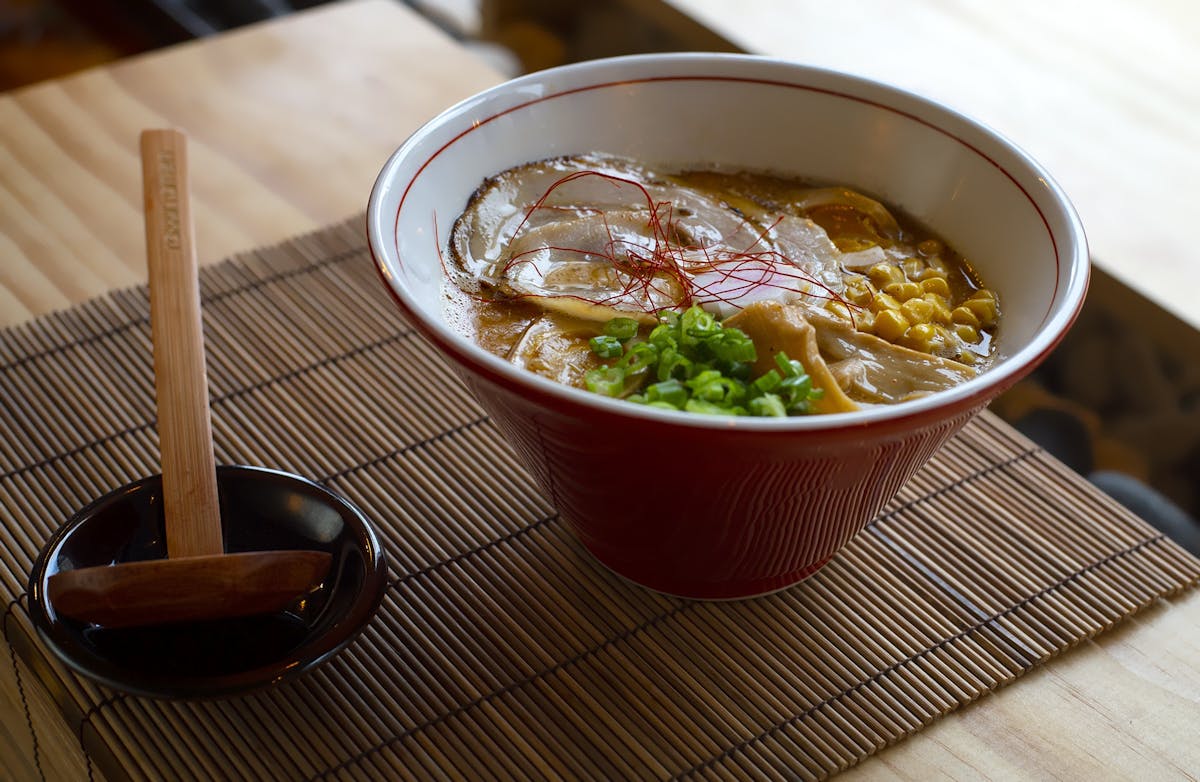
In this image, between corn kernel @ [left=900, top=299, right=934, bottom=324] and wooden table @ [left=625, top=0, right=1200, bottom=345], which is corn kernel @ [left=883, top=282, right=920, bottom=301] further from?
wooden table @ [left=625, top=0, right=1200, bottom=345]

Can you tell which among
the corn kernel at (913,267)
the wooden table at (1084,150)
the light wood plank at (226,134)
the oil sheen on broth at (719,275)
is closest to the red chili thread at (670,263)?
the oil sheen on broth at (719,275)

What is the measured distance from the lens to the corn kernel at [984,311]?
1.35 meters

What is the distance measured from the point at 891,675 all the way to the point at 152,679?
2.52 feet

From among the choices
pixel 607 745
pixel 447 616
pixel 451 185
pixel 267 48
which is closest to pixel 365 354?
pixel 451 185

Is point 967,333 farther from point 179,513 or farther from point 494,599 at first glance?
point 179,513

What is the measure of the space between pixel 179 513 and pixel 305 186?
97 centimetres

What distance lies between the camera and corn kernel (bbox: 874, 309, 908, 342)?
1.33 meters

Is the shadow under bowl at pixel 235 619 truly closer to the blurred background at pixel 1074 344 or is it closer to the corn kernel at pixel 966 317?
the corn kernel at pixel 966 317

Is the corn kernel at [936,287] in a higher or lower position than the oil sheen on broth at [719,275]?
higher

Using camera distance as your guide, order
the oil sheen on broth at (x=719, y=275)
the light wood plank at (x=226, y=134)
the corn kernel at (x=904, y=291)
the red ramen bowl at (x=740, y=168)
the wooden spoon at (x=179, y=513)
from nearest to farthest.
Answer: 1. the red ramen bowl at (x=740, y=168)
2. the wooden spoon at (x=179, y=513)
3. the oil sheen on broth at (x=719, y=275)
4. the corn kernel at (x=904, y=291)
5. the light wood plank at (x=226, y=134)

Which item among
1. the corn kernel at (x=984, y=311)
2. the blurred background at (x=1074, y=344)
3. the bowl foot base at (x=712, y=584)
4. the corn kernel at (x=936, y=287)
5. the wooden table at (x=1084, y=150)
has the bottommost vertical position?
the blurred background at (x=1074, y=344)

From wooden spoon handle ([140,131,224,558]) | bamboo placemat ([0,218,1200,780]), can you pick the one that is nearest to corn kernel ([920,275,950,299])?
bamboo placemat ([0,218,1200,780])

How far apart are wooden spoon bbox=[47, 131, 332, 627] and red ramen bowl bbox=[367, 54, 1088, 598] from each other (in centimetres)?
28

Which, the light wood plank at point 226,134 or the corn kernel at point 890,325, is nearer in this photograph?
the corn kernel at point 890,325
